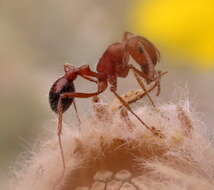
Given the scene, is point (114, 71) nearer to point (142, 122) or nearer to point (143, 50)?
point (143, 50)

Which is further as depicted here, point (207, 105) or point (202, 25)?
point (202, 25)

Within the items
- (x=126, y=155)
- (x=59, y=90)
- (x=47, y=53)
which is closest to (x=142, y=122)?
(x=126, y=155)

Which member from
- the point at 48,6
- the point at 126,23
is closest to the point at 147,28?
the point at 126,23

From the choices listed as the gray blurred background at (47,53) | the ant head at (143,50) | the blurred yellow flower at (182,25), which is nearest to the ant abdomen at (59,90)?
the ant head at (143,50)

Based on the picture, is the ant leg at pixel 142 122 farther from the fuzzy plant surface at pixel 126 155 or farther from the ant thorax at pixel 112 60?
the ant thorax at pixel 112 60

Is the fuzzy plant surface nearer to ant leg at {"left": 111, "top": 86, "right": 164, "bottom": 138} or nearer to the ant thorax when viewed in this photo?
ant leg at {"left": 111, "top": 86, "right": 164, "bottom": 138}

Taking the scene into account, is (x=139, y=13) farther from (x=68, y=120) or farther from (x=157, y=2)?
(x=68, y=120)
